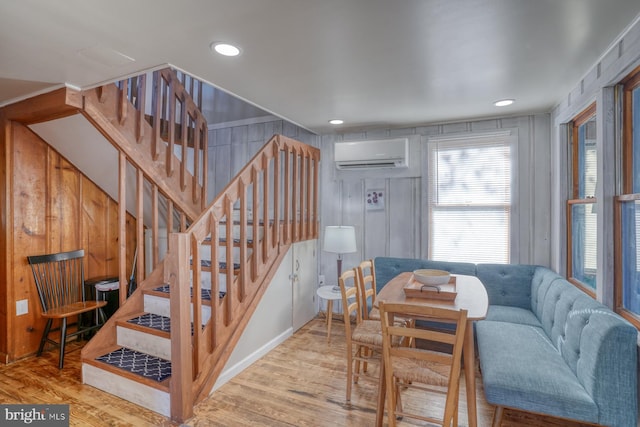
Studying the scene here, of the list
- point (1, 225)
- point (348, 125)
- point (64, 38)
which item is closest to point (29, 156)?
point (1, 225)

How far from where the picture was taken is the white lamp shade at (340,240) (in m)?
3.52

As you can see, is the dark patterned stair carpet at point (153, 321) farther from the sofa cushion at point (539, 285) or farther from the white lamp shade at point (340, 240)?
the sofa cushion at point (539, 285)

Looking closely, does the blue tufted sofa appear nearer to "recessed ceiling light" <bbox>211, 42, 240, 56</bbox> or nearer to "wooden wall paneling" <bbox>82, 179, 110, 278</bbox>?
"recessed ceiling light" <bbox>211, 42, 240, 56</bbox>

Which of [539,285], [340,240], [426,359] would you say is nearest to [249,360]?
[340,240]

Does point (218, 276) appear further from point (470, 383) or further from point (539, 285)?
point (539, 285)

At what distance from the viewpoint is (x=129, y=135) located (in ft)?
9.48

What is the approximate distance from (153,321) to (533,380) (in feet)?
9.00

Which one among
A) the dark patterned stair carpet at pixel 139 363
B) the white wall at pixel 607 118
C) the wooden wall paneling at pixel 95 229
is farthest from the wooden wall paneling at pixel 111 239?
the white wall at pixel 607 118

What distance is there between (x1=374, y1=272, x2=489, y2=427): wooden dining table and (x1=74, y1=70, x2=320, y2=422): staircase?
1.21 metres

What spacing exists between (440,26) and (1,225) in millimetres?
3803

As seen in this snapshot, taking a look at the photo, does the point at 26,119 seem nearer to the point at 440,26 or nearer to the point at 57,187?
the point at 57,187

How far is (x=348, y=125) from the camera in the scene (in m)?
3.76

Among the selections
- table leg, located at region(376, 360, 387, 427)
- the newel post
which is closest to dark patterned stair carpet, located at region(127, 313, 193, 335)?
the newel post

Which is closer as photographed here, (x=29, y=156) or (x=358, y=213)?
(x=29, y=156)
